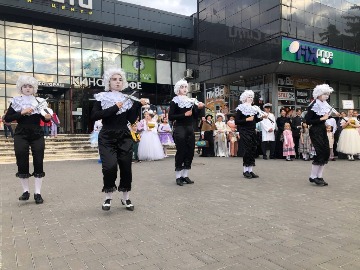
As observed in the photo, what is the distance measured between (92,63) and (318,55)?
14517 millimetres

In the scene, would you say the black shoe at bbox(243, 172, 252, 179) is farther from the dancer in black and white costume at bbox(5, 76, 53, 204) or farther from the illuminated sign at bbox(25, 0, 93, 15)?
the illuminated sign at bbox(25, 0, 93, 15)

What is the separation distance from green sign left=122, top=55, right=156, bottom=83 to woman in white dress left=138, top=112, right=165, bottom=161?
1227 cm

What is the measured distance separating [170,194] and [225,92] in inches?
727

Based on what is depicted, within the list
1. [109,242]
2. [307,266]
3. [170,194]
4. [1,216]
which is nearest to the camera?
[307,266]

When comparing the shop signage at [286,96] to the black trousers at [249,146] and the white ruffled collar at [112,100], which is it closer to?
the black trousers at [249,146]

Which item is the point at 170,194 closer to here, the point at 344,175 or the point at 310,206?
the point at 310,206

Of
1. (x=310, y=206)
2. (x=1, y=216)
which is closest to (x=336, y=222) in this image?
(x=310, y=206)

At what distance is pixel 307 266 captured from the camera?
2936 mm

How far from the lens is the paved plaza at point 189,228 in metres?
3.09

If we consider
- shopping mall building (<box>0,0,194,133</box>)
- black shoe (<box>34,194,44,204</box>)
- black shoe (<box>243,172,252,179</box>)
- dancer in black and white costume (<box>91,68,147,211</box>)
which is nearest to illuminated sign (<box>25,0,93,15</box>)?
shopping mall building (<box>0,0,194,133</box>)

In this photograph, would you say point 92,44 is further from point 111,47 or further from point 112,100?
point 112,100

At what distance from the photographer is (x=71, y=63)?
2255cm

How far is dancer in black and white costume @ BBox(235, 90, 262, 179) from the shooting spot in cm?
787

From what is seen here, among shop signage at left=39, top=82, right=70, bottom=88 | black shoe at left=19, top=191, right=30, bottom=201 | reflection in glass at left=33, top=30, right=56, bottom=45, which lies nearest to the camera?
black shoe at left=19, top=191, right=30, bottom=201
